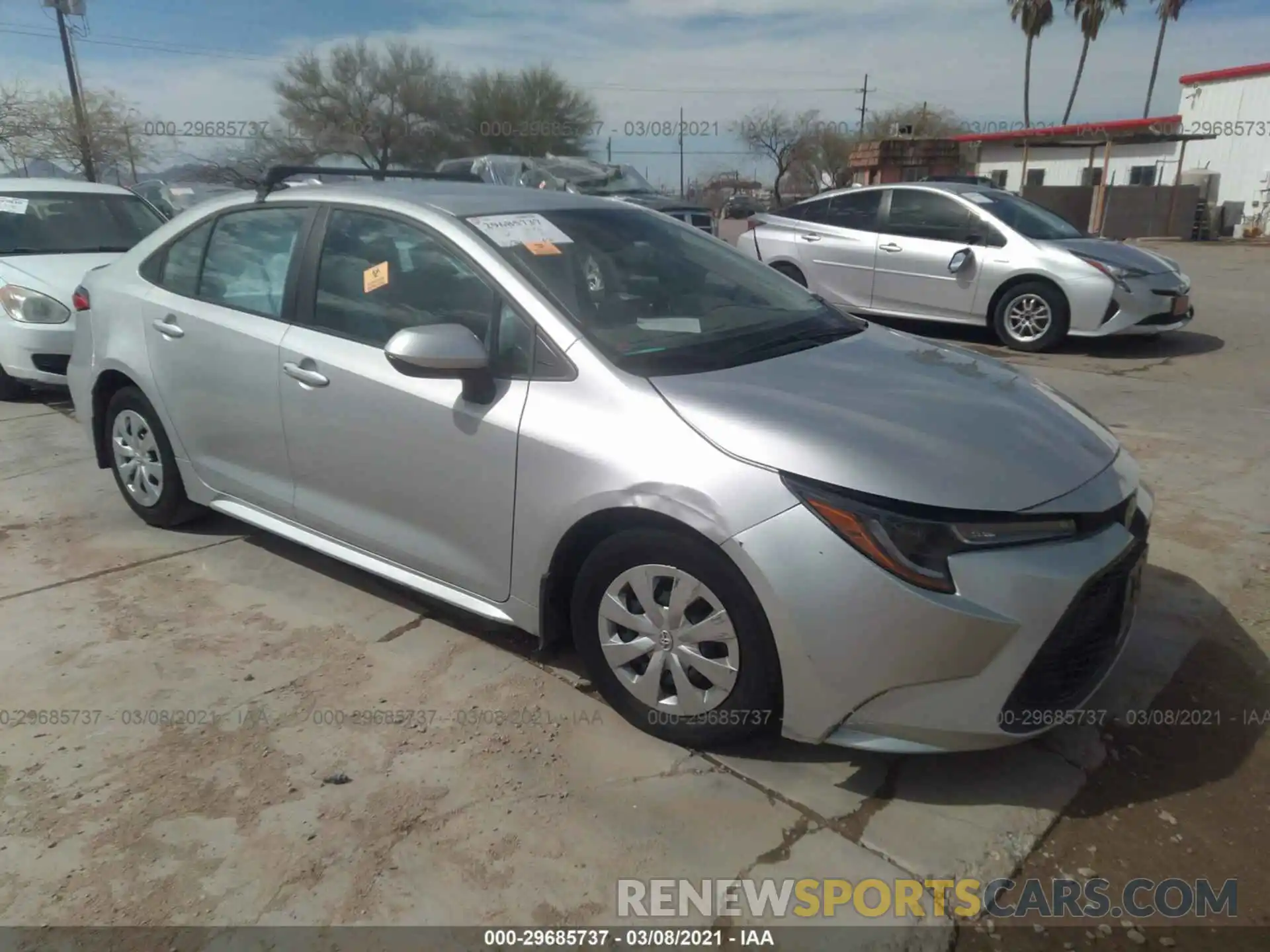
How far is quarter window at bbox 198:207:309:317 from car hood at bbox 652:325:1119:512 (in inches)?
69.2

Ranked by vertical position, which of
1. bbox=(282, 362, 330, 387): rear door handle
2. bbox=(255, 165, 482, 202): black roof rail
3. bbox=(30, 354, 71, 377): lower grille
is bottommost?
bbox=(30, 354, 71, 377): lower grille

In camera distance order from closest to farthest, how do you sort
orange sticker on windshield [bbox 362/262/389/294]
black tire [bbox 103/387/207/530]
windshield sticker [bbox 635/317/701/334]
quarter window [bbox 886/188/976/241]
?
windshield sticker [bbox 635/317/701/334] → orange sticker on windshield [bbox 362/262/389/294] → black tire [bbox 103/387/207/530] → quarter window [bbox 886/188/976/241]

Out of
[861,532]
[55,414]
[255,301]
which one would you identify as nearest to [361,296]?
[255,301]

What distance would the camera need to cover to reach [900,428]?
252cm

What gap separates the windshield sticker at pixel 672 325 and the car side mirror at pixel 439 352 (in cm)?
53

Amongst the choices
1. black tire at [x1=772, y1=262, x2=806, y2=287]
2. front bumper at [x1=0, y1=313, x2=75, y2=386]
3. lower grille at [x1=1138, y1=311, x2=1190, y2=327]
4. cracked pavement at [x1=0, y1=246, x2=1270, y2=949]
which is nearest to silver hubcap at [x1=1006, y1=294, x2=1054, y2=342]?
lower grille at [x1=1138, y1=311, x2=1190, y2=327]

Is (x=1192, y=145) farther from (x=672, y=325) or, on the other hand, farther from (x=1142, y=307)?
(x=672, y=325)

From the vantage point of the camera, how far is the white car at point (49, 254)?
6.54 m

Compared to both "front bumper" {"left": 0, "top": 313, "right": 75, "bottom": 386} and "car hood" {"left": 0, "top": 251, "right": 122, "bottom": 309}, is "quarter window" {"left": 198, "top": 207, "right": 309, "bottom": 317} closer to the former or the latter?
"car hood" {"left": 0, "top": 251, "right": 122, "bottom": 309}

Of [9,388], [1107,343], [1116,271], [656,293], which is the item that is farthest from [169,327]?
[1107,343]

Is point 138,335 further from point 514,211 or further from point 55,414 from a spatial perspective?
point 55,414

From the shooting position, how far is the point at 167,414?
3.97 metres

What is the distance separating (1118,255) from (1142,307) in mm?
568

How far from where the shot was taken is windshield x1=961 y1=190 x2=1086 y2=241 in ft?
27.7
